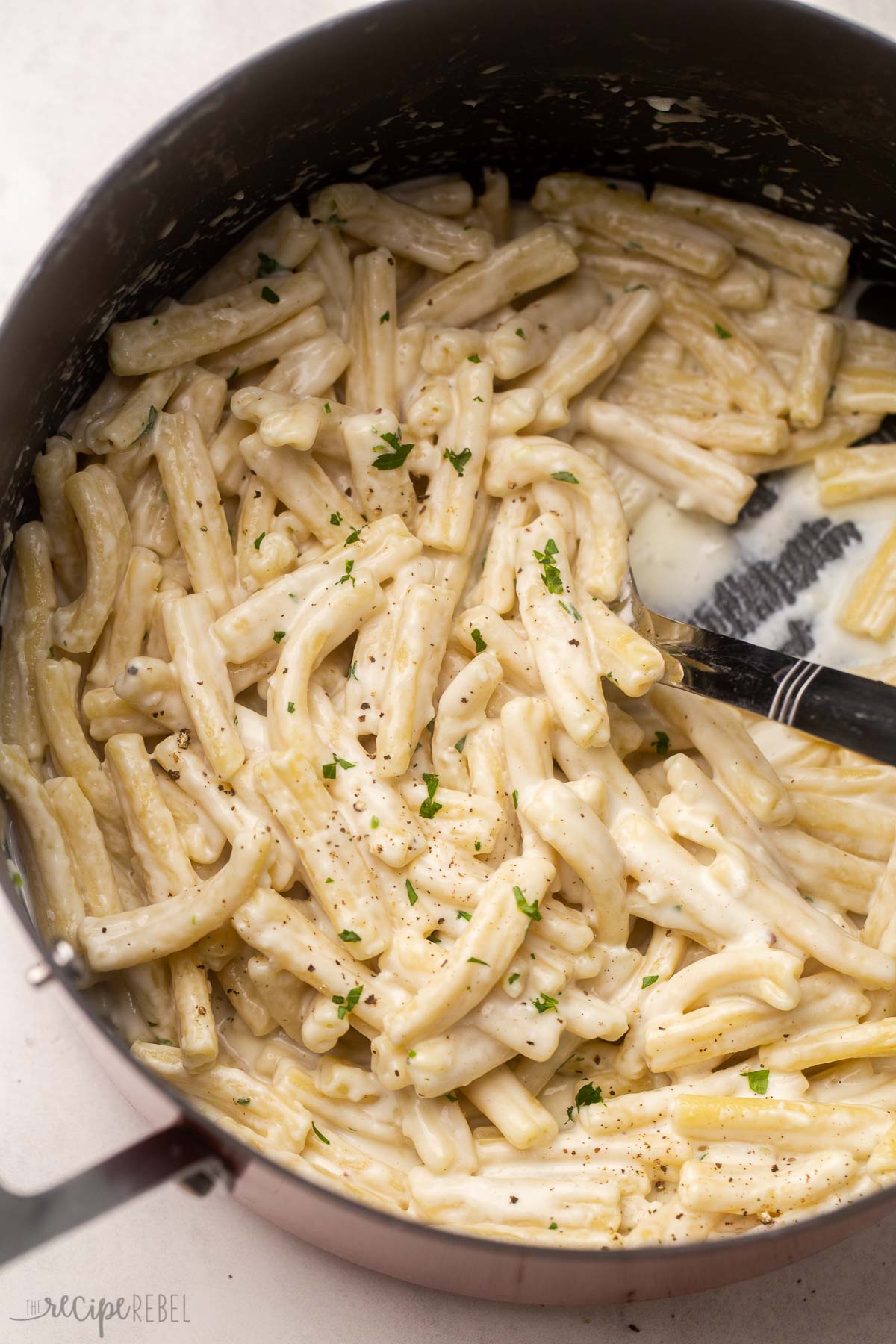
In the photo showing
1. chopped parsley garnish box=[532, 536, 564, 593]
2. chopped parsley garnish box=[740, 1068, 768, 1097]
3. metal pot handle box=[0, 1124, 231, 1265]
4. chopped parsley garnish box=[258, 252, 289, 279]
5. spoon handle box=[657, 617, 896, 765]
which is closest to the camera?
metal pot handle box=[0, 1124, 231, 1265]

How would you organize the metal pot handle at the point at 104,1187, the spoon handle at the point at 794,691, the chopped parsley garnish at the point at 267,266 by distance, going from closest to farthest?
the metal pot handle at the point at 104,1187
the spoon handle at the point at 794,691
the chopped parsley garnish at the point at 267,266

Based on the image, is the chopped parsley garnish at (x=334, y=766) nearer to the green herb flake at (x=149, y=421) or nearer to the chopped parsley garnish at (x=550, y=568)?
the chopped parsley garnish at (x=550, y=568)

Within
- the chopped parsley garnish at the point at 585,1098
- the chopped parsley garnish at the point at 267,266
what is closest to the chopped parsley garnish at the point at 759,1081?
the chopped parsley garnish at the point at 585,1098

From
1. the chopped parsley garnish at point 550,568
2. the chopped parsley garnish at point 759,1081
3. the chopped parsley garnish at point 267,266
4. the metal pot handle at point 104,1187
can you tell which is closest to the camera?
the metal pot handle at point 104,1187

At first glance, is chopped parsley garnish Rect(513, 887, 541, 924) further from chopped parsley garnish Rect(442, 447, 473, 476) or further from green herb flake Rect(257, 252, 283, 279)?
green herb flake Rect(257, 252, 283, 279)

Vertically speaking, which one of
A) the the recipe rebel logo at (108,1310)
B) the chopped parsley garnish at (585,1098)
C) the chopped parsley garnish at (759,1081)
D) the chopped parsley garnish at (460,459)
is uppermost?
the chopped parsley garnish at (460,459)

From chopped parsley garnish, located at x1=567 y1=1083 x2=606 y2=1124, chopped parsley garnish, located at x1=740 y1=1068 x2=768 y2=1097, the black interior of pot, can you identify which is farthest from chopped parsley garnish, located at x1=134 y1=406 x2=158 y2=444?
chopped parsley garnish, located at x1=740 y1=1068 x2=768 y2=1097

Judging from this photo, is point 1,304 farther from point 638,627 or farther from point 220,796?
point 638,627
